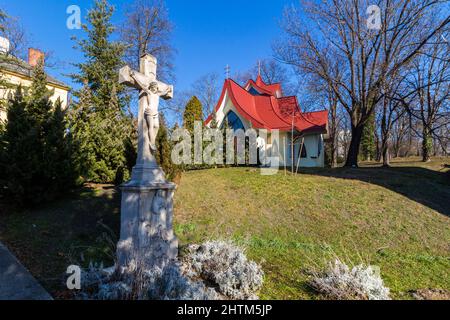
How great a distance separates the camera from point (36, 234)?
4828mm

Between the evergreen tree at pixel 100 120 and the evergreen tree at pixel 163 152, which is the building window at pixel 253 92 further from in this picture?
the evergreen tree at pixel 163 152

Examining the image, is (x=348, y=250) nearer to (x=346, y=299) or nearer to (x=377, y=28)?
(x=346, y=299)

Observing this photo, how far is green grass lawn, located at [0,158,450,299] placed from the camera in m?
3.86

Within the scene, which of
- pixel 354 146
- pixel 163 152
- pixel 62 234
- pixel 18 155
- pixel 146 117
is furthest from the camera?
pixel 354 146

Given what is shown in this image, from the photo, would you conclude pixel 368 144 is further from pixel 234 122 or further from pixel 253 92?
pixel 234 122

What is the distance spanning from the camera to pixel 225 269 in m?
3.36

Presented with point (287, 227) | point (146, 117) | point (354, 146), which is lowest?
point (287, 227)

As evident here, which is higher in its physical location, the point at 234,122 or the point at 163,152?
the point at 234,122

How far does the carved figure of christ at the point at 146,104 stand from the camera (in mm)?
4008

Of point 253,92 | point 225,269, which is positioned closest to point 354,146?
point 253,92

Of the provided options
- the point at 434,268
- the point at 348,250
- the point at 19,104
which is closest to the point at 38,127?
the point at 19,104

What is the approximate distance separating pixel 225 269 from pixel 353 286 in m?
1.67

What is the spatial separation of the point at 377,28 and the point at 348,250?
1269 cm

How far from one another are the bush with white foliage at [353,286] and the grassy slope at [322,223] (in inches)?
10.1
